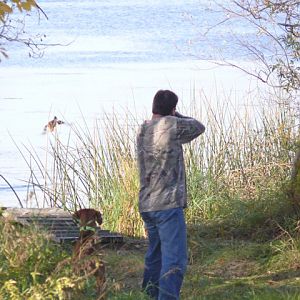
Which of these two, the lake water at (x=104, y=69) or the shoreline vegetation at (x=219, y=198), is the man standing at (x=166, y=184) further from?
the lake water at (x=104, y=69)

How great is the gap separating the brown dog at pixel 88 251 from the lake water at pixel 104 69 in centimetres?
517

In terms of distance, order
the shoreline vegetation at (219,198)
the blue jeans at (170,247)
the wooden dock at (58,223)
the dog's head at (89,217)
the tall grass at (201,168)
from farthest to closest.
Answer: the tall grass at (201,168), the wooden dock at (58,223), the shoreline vegetation at (219,198), the blue jeans at (170,247), the dog's head at (89,217)

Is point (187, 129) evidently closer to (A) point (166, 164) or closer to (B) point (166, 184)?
(A) point (166, 164)

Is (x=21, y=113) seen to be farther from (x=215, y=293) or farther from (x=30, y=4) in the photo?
(x=30, y=4)

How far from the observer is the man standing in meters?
7.16

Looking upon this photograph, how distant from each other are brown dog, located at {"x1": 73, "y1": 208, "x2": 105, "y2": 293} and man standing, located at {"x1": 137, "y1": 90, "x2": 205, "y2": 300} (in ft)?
1.52

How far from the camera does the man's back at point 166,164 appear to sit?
7223 mm

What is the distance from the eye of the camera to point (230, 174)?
11773 millimetres

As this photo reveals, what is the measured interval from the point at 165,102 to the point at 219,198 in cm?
406

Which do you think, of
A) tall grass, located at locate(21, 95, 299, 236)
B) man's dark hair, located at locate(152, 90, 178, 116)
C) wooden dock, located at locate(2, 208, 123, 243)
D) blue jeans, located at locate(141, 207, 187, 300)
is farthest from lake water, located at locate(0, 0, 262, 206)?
blue jeans, located at locate(141, 207, 187, 300)

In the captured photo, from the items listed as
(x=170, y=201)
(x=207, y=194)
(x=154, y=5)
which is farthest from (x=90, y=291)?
(x=154, y=5)

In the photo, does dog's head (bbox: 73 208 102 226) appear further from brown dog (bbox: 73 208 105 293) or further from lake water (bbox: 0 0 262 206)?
lake water (bbox: 0 0 262 206)

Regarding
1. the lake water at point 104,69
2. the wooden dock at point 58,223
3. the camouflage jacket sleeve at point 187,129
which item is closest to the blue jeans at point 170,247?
the camouflage jacket sleeve at point 187,129

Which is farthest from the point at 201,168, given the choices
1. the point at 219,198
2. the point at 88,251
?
the point at 88,251
